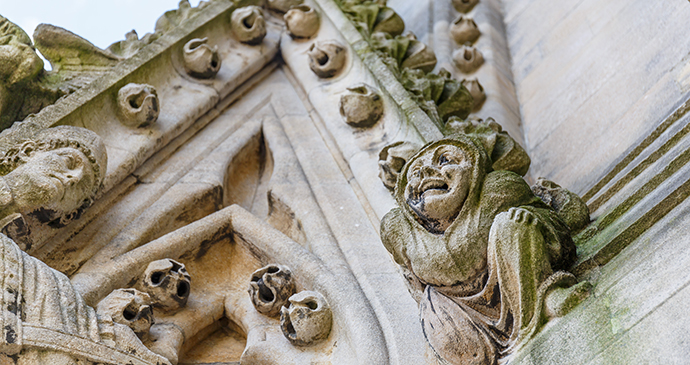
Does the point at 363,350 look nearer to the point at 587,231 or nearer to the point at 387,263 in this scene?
the point at 387,263

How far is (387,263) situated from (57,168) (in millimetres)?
1368

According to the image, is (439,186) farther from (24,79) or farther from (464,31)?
(464,31)

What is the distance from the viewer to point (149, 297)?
117 inches

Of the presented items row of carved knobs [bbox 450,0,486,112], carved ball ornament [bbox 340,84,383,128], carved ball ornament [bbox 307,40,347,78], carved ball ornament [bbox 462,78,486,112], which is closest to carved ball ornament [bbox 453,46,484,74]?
row of carved knobs [bbox 450,0,486,112]

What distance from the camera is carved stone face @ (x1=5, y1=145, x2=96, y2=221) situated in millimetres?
2906

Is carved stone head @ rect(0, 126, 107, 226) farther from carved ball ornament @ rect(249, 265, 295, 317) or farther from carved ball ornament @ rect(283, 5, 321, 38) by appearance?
carved ball ornament @ rect(283, 5, 321, 38)

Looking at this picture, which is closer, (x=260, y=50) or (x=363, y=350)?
(x=363, y=350)

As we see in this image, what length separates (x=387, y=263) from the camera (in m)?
3.13

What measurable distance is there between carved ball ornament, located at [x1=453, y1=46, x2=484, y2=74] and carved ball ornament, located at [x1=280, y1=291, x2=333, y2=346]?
311 centimetres

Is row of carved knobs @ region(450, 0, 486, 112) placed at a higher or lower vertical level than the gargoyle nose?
lower

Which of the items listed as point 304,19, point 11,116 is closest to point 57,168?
point 11,116

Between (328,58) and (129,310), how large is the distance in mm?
2071

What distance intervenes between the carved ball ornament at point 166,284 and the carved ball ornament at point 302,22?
2.14 metres

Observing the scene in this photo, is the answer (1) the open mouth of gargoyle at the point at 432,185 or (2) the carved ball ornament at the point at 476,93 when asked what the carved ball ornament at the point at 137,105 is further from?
(2) the carved ball ornament at the point at 476,93
